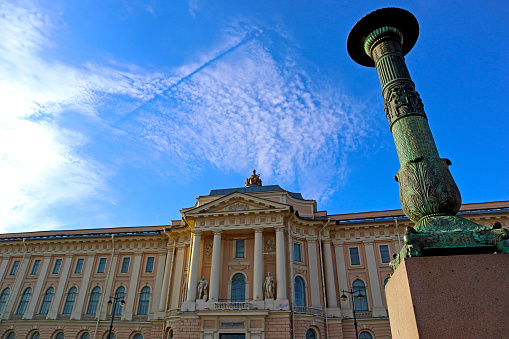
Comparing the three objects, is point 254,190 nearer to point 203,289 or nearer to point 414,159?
point 203,289

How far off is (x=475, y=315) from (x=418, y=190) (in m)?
2.22

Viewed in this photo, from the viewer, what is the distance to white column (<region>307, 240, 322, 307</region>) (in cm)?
2794

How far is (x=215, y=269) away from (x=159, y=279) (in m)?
8.97

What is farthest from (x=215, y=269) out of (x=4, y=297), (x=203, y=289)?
(x=4, y=297)

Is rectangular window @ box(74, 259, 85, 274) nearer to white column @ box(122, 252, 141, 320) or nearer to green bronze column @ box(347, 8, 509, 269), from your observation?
white column @ box(122, 252, 141, 320)

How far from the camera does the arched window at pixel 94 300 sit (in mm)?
33059

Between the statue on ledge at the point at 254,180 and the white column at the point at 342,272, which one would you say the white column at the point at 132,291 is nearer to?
the statue on ledge at the point at 254,180

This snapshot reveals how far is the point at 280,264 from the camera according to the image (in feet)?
88.4

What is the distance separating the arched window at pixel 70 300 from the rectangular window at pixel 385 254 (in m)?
30.0

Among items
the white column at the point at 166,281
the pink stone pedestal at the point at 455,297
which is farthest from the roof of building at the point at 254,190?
the pink stone pedestal at the point at 455,297

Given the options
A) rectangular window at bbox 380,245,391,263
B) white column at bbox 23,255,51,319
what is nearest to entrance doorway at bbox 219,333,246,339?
rectangular window at bbox 380,245,391,263

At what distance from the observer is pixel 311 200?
33594 millimetres

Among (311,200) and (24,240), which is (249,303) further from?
(24,240)

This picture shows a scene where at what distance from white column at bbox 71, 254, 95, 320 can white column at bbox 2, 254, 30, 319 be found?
7.10m
